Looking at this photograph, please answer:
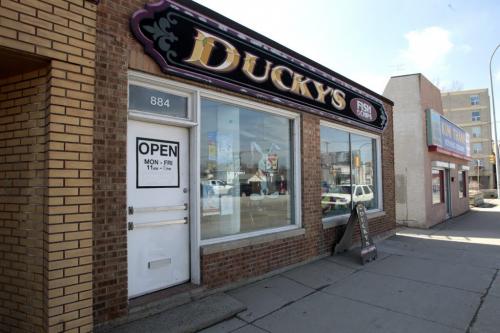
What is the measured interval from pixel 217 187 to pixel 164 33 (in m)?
2.35

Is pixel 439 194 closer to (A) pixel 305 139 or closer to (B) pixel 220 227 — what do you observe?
(A) pixel 305 139

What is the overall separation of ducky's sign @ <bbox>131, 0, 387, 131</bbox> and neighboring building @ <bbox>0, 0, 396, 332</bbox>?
22 mm

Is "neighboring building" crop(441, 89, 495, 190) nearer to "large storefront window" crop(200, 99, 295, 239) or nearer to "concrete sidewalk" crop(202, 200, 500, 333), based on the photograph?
"concrete sidewalk" crop(202, 200, 500, 333)

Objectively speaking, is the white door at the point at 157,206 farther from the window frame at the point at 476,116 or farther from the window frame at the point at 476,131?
the window frame at the point at 476,131

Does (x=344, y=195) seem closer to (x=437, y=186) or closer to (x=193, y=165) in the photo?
(x=193, y=165)

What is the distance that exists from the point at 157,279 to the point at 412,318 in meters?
3.22

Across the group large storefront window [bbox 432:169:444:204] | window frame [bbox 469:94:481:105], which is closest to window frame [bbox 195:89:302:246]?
large storefront window [bbox 432:169:444:204]

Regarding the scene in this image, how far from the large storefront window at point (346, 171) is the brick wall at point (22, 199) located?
222 inches

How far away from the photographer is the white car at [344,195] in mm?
8117

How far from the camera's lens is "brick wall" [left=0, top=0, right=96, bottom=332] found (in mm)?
3195

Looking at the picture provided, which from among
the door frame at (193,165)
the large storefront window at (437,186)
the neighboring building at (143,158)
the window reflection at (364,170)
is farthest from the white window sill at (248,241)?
the large storefront window at (437,186)

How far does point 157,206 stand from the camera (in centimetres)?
464

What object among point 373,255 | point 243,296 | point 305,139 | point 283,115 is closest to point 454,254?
point 373,255

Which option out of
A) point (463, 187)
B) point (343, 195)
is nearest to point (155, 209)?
point (343, 195)
